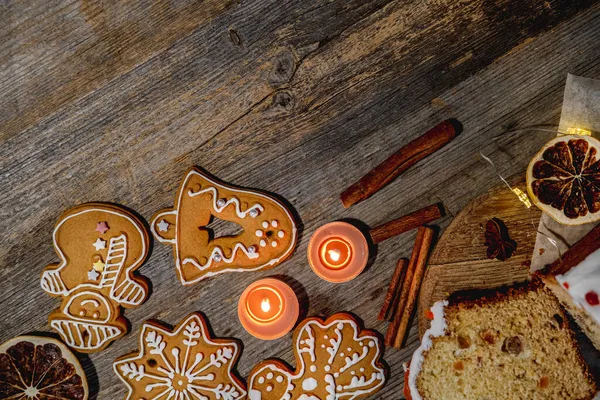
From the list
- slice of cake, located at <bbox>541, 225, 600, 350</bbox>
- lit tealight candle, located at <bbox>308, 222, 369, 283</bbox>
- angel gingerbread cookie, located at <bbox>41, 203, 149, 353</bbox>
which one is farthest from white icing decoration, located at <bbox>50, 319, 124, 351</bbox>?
slice of cake, located at <bbox>541, 225, 600, 350</bbox>

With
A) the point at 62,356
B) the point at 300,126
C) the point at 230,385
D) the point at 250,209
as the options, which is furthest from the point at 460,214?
the point at 62,356

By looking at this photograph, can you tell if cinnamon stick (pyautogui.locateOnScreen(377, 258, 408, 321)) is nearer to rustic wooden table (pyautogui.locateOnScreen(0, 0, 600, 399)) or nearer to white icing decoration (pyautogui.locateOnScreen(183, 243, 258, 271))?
rustic wooden table (pyautogui.locateOnScreen(0, 0, 600, 399))

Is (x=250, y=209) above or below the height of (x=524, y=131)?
above

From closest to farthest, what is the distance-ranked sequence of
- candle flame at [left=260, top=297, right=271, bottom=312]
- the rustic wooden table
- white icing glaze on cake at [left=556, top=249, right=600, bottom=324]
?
white icing glaze on cake at [left=556, top=249, right=600, bottom=324]
candle flame at [left=260, top=297, right=271, bottom=312]
the rustic wooden table

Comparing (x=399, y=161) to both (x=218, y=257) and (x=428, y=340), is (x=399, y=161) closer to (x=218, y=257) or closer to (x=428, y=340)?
(x=428, y=340)

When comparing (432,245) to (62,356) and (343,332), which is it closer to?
(343,332)

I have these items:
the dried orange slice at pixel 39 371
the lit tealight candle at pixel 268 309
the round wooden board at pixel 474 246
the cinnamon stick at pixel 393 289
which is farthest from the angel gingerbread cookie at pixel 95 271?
the round wooden board at pixel 474 246

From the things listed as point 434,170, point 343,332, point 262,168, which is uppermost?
point 262,168
